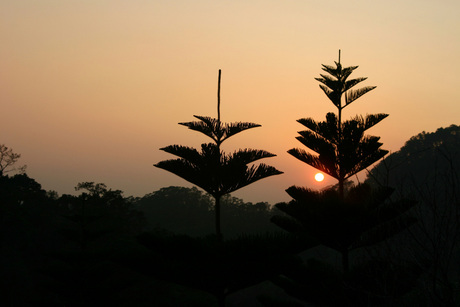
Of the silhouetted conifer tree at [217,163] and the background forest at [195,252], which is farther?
the silhouetted conifer tree at [217,163]

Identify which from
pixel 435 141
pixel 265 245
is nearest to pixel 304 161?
pixel 265 245

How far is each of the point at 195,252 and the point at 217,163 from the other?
1.67 m

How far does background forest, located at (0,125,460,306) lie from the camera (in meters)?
5.65

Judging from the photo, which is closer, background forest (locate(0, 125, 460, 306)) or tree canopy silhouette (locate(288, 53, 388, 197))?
background forest (locate(0, 125, 460, 306))

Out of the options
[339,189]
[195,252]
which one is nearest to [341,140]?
[339,189]

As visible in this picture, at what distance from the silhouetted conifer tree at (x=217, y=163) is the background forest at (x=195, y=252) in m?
0.93

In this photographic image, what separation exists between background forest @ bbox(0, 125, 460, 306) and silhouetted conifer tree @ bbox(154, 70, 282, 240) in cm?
93

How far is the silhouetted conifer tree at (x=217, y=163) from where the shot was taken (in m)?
10.7

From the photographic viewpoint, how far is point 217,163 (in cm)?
1093

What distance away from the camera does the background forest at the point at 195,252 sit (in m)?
5.65

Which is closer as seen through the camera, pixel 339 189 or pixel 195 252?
pixel 195 252

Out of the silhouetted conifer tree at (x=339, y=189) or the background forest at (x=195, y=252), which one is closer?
the background forest at (x=195, y=252)

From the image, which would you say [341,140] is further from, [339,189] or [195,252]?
[195,252]

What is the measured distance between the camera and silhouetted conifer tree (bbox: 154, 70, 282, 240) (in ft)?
35.1
